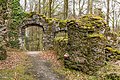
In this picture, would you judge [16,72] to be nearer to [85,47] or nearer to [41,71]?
[41,71]

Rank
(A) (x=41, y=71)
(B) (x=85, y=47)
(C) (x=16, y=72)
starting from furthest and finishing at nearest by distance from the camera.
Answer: (B) (x=85, y=47) < (A) (x=41, y=71) < (C) (x=16, y=72)

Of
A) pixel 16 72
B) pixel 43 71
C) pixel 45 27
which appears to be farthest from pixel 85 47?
pixel 45 27

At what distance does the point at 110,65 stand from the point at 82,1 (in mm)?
18685

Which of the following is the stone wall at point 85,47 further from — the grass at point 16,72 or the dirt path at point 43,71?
the grass at point 16,72

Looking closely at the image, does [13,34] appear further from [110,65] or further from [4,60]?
[110,65]

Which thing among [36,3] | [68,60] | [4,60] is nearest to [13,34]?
[4,60]

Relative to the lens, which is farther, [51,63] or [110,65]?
[51,63]

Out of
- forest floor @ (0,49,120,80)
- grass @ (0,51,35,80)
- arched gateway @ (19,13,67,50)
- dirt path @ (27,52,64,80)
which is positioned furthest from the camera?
arched gateway @ (19,13,67,50)

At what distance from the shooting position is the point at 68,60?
1334 cm

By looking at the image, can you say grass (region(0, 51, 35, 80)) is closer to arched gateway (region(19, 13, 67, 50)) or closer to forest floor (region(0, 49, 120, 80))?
forest floor (region(0, 49, 120, 80))

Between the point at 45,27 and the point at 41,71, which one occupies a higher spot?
the point at 45,27

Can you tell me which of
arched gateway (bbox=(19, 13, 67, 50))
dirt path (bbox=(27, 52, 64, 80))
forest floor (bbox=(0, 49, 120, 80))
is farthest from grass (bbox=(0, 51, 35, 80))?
arched gateway (bbox=(19, 13, 67, 50))

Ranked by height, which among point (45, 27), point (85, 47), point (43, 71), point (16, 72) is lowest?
point (43, 71)

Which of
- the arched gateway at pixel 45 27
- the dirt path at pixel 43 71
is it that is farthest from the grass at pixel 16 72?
the arched gateway at pixel 45 27
